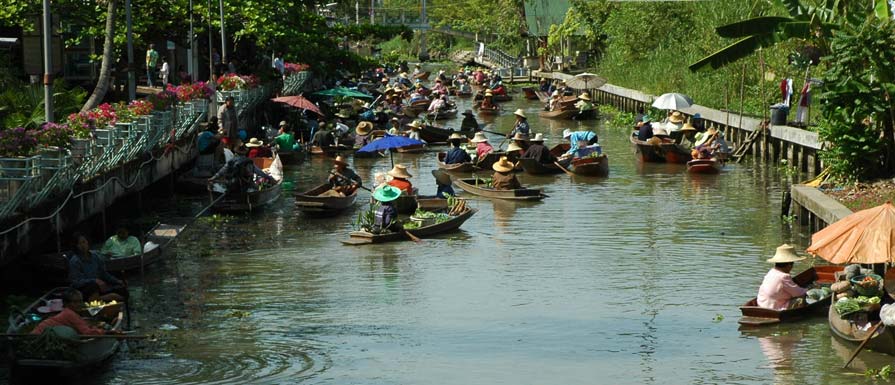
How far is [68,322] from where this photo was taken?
17.4 meters

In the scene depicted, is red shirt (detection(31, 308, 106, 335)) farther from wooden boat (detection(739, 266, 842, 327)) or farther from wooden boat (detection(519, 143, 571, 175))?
wooden boat (detection(519, 143, 571, 175))

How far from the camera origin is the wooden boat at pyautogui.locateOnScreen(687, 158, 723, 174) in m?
40.3

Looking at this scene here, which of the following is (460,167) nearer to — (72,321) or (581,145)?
(581,145)

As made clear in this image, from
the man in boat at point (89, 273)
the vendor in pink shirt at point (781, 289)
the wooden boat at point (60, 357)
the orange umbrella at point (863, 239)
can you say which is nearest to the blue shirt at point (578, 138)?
the vendor in pink shirt at point (781, 289)

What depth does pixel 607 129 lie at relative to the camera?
191 ft

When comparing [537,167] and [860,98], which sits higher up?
[860,98]

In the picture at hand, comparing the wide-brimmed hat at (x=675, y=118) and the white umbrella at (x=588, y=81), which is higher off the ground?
the white umbrella at (x=588, y=81)

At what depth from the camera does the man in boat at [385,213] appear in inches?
1088

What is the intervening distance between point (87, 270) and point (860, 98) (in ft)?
56.6

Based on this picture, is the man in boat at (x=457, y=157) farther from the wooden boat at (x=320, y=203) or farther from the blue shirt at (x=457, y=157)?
the wooden boat at (x=320, y=203)

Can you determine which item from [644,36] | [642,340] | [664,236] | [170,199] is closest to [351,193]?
[170,199]

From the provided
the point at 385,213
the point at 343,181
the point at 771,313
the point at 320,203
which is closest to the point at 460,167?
the point at 343,181

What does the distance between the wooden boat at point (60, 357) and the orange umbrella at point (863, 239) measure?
10072 millimetres

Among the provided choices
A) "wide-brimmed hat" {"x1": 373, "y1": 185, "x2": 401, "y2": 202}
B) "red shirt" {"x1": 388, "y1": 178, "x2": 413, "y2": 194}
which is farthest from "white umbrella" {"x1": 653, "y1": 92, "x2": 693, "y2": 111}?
"wide-brimmed hat" {"x1": 373, "y1": 185, "x2": 401, "y2": 202}
